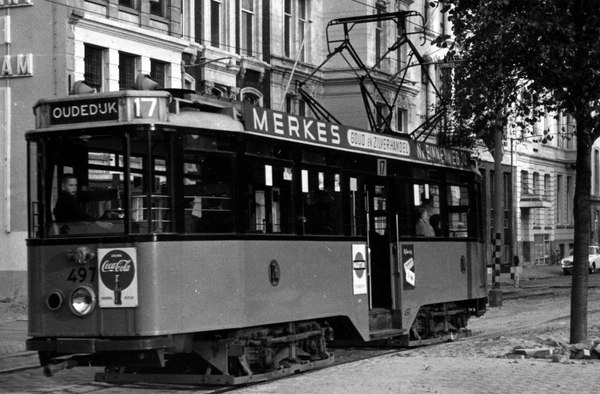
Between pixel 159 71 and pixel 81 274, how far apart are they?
2087 centimetres

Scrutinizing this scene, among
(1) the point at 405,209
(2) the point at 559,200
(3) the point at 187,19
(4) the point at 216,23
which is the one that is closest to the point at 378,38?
(4) the point at 216,23

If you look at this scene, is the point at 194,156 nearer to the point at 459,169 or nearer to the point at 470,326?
the point at 459,169

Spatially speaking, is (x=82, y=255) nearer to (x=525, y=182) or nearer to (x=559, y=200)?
(x=525, y=182)

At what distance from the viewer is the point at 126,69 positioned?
3059cm

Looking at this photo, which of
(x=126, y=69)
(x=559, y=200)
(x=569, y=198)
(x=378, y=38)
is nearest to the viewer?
(x=126, y=69)

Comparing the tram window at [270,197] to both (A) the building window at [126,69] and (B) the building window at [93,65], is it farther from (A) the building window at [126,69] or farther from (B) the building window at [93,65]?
(A) the building window at [126,69]

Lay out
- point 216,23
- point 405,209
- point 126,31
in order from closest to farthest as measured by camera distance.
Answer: point 405,209
point 126,31
point 216,23

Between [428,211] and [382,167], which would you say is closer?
[382,167]

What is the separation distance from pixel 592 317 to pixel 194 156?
13.5m

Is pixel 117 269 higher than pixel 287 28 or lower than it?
lower

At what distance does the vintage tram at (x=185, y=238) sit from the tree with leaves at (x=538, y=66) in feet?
7.96

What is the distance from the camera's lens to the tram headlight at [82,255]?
11.6 meters

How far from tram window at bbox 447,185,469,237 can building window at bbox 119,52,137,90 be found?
13599 mm

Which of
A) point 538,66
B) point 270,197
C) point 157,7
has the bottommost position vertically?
point 270,197
